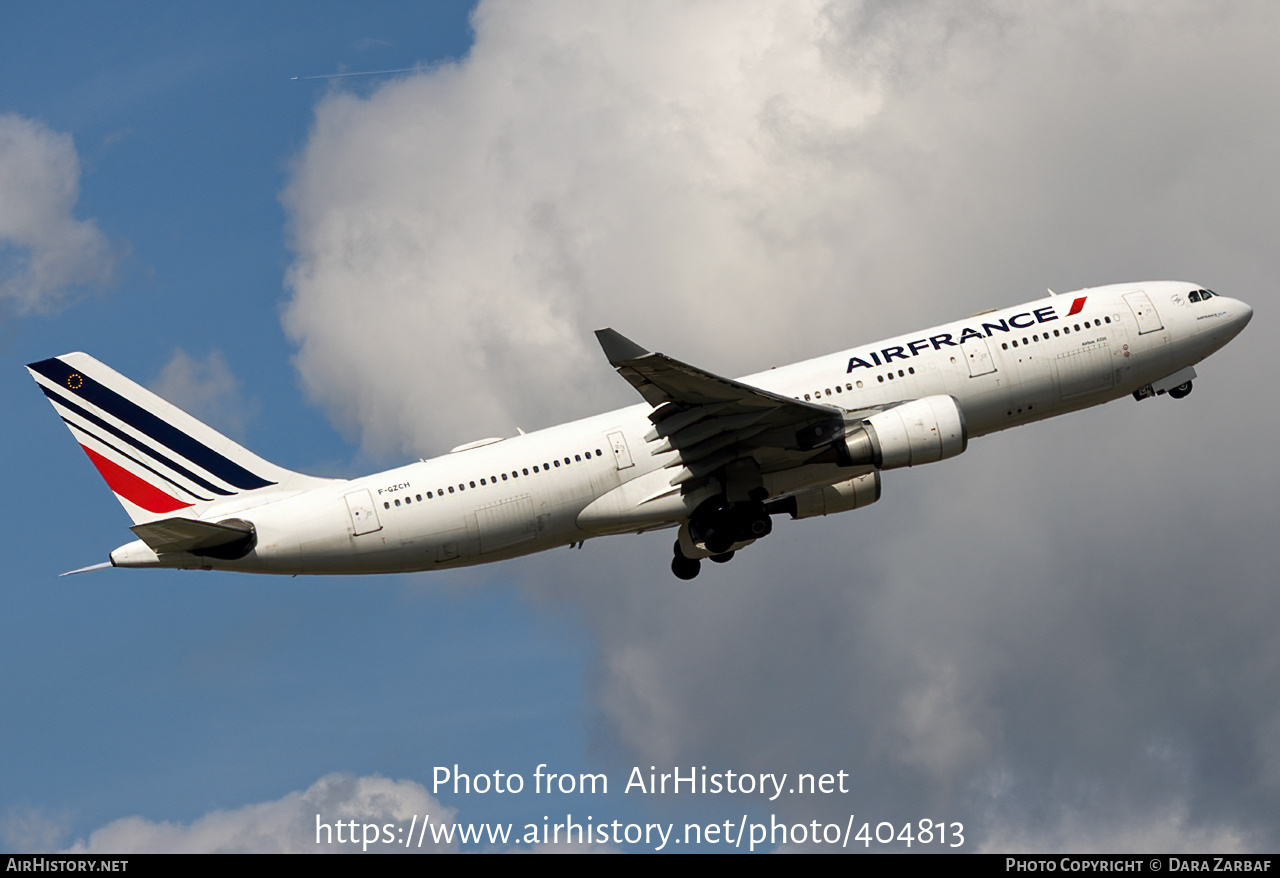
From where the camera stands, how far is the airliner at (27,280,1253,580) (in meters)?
43.4

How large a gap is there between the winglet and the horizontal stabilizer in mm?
12712

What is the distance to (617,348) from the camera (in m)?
39.2

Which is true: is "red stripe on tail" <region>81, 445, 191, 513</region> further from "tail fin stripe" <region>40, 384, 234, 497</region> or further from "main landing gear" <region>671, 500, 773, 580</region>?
"main landing gear" <region>671, 500, 773, 580</region>

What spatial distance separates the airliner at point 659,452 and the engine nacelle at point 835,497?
6 cm

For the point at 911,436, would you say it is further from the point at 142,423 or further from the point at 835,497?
the point at 142,423

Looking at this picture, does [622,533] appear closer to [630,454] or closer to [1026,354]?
[630,454]

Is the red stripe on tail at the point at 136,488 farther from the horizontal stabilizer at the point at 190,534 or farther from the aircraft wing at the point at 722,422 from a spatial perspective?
the aircraft wing at the point at 722,422

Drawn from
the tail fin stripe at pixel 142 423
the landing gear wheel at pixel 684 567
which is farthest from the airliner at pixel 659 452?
the landing gear wheel at pixel 684 567

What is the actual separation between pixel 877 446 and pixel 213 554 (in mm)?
20194

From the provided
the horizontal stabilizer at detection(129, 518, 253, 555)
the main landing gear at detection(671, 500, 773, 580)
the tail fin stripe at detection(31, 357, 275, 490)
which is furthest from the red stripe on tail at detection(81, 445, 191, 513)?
the main landing gear at detection(671, 500, 773, 580)

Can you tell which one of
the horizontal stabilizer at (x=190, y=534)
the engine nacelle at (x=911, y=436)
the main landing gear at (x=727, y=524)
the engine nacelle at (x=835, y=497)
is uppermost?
the engine nacelle at (x=835, y=497)

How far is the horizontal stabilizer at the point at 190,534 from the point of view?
41.5 metres

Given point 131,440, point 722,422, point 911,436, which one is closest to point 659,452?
point 722,422
